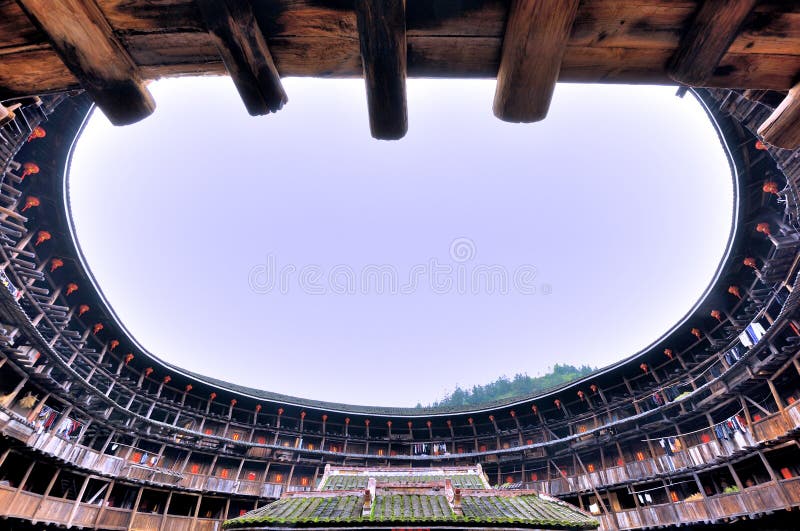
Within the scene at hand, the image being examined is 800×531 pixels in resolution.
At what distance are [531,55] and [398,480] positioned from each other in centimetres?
1531

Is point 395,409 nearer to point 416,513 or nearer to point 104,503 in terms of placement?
point 104,503

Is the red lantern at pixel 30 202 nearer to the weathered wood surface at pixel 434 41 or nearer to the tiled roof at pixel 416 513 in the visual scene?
the tiled roof at pixel 416 513

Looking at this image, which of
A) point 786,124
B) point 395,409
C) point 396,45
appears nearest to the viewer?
point 396,45

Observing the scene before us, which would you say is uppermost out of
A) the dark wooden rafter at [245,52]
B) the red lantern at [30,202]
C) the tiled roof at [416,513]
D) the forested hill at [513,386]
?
the forested hill at [513,386]

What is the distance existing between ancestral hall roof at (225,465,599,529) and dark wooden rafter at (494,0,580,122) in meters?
8.61

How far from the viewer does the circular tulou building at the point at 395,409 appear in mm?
1860

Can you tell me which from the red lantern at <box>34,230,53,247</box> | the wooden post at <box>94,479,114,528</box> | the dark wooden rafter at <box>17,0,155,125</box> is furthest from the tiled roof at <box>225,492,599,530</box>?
the red lantern at <box>34,230,53,247</box>

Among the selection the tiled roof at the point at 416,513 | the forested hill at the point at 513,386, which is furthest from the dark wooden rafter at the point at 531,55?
the forested hill at the point at 513,386

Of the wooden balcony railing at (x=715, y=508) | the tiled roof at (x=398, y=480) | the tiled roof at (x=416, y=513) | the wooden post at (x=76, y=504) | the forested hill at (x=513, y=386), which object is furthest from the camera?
the forested hill at (x=513, y=386)

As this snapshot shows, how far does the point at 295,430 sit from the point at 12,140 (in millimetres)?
27057

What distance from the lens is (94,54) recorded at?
1901mm

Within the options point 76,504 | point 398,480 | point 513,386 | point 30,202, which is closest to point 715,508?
point 398,480

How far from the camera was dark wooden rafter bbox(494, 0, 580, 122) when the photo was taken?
173 centimetres

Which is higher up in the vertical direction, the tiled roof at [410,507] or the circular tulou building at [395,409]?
the circular tulou building at [395,409]
